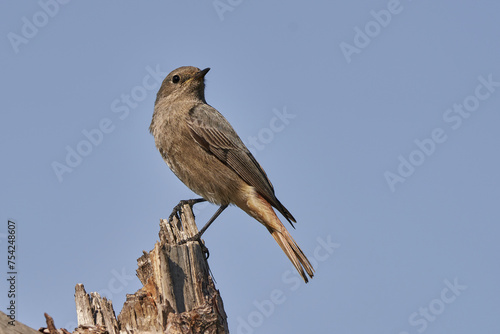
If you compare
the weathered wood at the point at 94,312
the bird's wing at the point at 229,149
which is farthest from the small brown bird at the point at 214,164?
the weathered wood at the point at 94,312

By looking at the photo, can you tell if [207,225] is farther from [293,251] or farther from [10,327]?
[10,327]

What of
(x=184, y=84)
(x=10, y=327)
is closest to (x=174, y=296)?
(x=10, y=327)

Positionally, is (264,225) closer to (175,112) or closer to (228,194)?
(228,194)

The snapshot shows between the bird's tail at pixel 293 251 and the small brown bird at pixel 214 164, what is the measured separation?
2 centimetres

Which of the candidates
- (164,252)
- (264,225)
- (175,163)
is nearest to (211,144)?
(175,163)

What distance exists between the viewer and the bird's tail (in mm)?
7676

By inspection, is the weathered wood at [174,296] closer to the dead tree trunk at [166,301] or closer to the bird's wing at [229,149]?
the dead tree trunk at [166,301]

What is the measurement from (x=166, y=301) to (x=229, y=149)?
357 centimetres

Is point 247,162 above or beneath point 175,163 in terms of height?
beneath

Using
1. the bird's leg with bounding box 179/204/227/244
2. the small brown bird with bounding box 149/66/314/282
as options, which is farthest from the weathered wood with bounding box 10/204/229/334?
the small brown bird with bounding box 149/66/314/282

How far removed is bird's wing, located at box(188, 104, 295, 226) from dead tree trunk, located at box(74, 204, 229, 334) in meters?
2.46

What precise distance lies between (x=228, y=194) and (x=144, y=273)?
2.62 metres

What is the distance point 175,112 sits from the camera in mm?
8953

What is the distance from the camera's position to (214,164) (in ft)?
28.3
